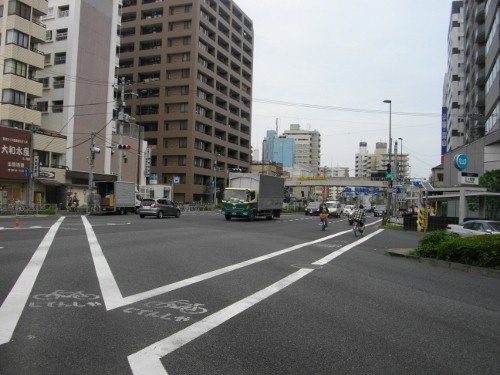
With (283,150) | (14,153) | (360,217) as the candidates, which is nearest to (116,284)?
(360,217)

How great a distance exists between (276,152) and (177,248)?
11669cm

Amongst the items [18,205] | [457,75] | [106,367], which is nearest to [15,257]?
[106,367]

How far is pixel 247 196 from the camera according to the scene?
104 ft

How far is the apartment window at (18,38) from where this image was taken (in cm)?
3906

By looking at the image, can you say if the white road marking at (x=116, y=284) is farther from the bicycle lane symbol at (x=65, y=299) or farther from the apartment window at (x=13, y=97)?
the apartment window at (x=13, y=97)

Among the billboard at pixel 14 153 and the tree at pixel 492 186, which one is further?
the billboard at pixel 14 153

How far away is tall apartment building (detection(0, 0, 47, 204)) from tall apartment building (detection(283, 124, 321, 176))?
114 m

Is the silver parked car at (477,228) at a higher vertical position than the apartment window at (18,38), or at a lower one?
lower

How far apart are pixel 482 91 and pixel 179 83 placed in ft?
147

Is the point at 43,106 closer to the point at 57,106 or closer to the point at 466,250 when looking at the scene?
the point at 57,106

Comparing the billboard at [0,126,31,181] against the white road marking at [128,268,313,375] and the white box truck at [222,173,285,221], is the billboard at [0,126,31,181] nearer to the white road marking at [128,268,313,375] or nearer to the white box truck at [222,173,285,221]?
the white box truck at [222,173,285,221]

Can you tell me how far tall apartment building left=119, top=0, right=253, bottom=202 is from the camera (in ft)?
237

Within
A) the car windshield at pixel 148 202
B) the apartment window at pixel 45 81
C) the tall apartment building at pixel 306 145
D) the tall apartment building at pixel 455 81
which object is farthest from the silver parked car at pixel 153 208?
the tall apartment building at pixel 306 145

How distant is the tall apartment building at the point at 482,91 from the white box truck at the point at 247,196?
13.6 meters
